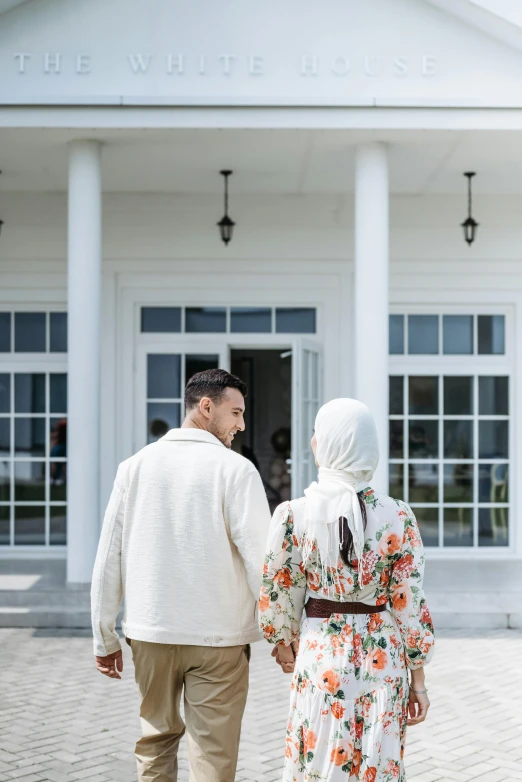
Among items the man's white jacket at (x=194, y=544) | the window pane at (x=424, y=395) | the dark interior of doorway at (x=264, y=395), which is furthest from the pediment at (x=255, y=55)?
the dark interior of doorway at (x=264, y=395)

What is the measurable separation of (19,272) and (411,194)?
396 centimetres

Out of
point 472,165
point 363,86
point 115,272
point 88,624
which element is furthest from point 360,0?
point 88,624

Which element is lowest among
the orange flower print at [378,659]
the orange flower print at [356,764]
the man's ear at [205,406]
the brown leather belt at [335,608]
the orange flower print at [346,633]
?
the orange flower print at [356,764]

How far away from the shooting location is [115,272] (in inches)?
388

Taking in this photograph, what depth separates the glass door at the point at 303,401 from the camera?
9.16 m

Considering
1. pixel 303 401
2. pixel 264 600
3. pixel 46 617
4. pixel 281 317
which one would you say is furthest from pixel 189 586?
pixel 281 317

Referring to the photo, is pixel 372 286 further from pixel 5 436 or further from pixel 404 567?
pixel 404 567

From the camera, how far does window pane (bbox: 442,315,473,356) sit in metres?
9.98

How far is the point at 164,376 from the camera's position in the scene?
9914 millimetres

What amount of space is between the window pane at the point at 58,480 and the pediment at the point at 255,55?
13.0 ft

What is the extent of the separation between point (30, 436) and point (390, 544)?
770 centimetres

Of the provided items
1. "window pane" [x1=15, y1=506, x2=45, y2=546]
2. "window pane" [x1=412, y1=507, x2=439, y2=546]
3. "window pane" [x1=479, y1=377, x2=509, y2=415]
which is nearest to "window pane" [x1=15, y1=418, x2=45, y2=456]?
"window pane" [x1=15, y1=506, x2=45, y2=546]

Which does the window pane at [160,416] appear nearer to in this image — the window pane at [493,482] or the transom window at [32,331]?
the transom window at [32,331]

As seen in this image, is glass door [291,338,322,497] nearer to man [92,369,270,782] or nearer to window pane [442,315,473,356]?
window pane [442,315,473,356]
